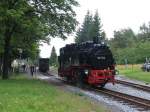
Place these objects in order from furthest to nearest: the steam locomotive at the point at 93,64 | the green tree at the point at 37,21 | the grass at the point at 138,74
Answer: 1. the grass at the point at 138,74
2. the green tree at the point at 37,21
3. the steam locomotive at the point at 93,64

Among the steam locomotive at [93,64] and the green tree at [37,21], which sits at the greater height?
the green tree at [37,21]

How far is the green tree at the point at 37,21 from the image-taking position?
41625mm

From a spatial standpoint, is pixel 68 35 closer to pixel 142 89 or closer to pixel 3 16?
pixel 3 16

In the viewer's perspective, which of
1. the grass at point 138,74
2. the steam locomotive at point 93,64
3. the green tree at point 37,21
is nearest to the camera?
the steam locomotive at point 93,64

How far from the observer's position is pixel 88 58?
3788 centimetres

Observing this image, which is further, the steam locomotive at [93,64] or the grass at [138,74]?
the grass at [138,74]

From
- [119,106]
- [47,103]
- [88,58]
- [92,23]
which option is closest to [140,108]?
[119,106]

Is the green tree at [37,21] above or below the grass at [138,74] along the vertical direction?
above

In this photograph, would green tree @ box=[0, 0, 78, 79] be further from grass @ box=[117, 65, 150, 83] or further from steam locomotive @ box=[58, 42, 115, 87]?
grass @ box=[117, 65, 150, 83]

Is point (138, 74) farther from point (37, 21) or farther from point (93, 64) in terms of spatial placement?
point (93, 64)

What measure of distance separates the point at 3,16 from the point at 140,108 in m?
21.1

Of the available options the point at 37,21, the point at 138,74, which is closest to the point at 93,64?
the point at 37,21

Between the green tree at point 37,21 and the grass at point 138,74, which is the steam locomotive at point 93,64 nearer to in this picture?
the green tree at point 37,21

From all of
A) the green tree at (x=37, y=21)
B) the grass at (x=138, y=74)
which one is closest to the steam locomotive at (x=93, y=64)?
the green tree at (x=37, y=21)
